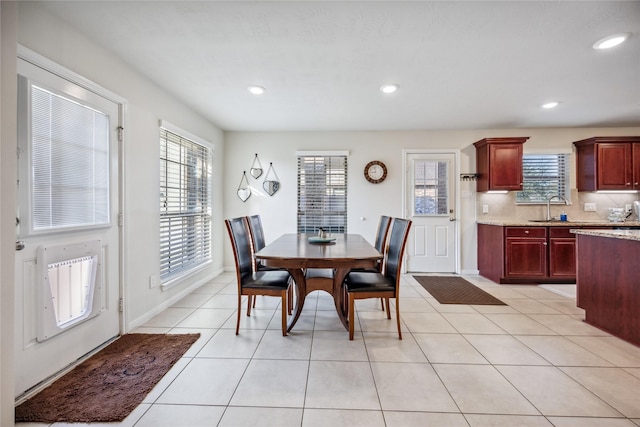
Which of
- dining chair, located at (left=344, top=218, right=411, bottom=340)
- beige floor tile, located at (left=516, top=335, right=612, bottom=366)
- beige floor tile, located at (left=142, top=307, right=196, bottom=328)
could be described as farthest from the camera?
beige floor tile, located at (left=142, top=307, right=196, bottom=328)

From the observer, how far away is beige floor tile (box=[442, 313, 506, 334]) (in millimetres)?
2496

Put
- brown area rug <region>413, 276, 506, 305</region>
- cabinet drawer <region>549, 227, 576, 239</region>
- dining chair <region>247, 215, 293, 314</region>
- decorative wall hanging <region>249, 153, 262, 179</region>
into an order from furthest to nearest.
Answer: decorative wall hanging <region>249, 153, 262, 179</region> < cabinet drawer <region>549, 227, 576, 239</region> < brown area rug <region>413, 276, 506, 305</region> < dining chair <region>247, 215, 293, 314</region>

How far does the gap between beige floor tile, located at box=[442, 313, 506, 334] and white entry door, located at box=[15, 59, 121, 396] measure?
10.0 feet

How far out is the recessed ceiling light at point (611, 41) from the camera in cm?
201

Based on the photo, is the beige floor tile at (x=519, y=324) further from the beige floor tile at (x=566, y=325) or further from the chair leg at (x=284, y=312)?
the chair leg at (x=284, y=312)

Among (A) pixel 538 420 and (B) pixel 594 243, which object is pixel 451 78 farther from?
(A) pixel 538 420

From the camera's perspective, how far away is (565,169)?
439cm

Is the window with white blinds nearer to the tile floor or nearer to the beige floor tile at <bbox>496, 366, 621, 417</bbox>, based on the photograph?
the tile floor

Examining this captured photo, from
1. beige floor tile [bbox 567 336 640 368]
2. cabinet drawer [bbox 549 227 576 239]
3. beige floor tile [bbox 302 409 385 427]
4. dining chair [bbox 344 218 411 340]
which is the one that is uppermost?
cabinet drawer [bbox 549 227 576 239]

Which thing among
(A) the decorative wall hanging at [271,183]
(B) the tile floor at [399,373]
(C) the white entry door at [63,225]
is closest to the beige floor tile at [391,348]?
(B) the tile floor at [399,373]

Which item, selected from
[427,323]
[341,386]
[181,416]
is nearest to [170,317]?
[181,416]

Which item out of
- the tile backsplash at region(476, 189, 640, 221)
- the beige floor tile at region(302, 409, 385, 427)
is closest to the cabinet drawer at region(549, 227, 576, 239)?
the tile backsplash at region(476, 189, 640, 221)

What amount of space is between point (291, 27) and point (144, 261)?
2.45m

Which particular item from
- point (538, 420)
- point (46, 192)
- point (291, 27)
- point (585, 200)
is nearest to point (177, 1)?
point (291, 27)
